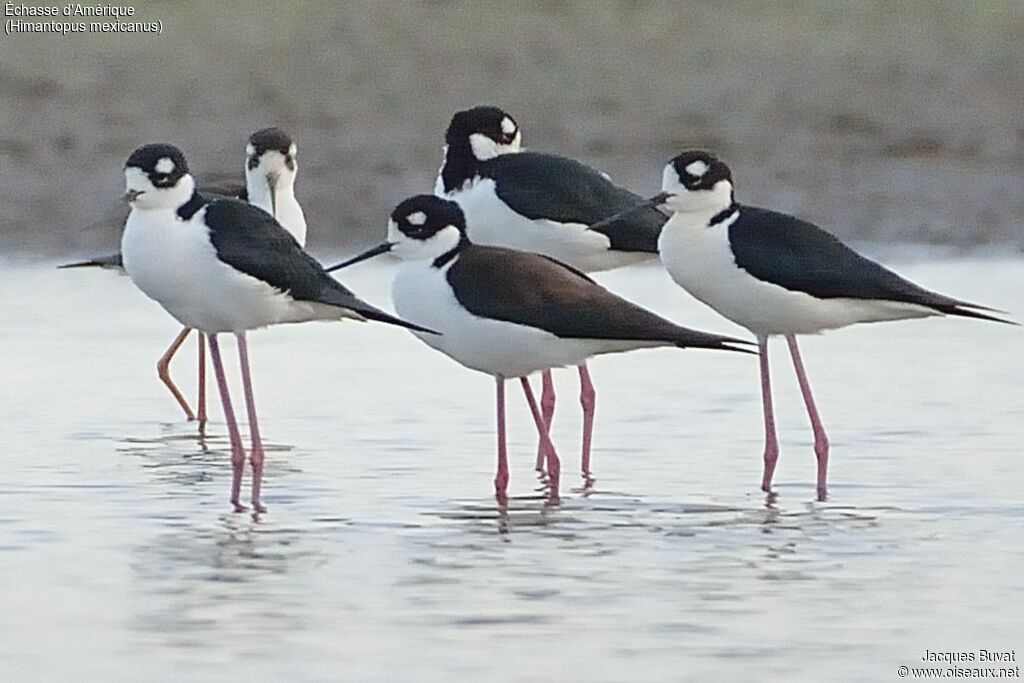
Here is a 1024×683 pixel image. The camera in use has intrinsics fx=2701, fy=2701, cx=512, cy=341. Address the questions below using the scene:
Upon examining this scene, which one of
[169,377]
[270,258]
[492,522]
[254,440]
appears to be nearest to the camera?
[492,522]

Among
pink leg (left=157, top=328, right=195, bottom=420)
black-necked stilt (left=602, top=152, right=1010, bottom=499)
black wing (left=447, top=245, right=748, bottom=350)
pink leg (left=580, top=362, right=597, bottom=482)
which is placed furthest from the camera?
pink leg (left=157, top=328, right=195, bottom=420)

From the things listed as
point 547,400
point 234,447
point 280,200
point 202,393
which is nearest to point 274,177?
point 280,200

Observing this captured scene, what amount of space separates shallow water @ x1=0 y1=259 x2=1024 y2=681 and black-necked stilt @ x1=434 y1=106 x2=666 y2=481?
645 mm

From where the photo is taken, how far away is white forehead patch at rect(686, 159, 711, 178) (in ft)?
28.5

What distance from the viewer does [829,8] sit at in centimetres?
1927

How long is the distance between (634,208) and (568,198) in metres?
0.33

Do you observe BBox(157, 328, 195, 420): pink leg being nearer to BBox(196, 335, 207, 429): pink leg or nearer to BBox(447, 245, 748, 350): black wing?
BBox(196, 335, 207, 429): pink leg

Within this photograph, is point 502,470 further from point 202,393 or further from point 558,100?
point 558,100

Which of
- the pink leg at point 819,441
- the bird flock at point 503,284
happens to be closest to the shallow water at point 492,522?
the pink leg at point 819,441

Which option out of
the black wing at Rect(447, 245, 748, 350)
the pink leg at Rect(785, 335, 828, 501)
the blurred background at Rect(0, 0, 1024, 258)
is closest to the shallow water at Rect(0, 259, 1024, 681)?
the pink leg at Rect(785, 335, 828, 501)

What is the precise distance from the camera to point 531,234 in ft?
31.7

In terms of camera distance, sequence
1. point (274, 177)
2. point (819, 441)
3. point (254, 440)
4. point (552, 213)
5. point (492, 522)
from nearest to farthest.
→ point (492, 522) < point (254, 440) < point (819, 441) < point (552, 213) < point (274, 177)

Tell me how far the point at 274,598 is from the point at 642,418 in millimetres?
3376

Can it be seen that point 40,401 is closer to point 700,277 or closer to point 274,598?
point 700,277
